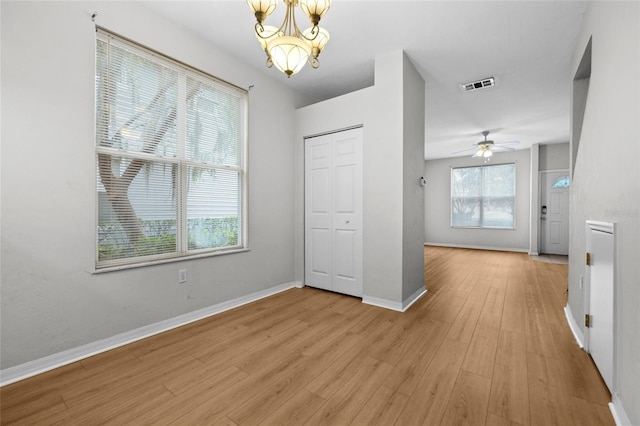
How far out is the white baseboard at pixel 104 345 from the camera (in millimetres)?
1765

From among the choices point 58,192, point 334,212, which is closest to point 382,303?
point 334,212

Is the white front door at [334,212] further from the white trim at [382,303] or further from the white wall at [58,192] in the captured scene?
the white wall at [58,192]

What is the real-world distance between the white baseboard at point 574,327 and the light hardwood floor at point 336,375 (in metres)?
0.07

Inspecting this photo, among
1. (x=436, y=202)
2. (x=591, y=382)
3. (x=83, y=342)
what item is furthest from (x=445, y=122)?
(x=83, y=342)

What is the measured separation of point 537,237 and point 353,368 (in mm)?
7372

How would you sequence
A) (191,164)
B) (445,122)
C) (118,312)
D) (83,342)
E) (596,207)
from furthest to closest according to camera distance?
(445,122)
(191,164)
(118,312)
(83,342)
(596,207)

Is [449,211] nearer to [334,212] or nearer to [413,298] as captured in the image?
[413,298]

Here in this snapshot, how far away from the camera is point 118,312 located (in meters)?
2.20

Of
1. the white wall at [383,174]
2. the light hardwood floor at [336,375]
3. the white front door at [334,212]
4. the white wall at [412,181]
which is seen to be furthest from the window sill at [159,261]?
the white wall at [412,181]

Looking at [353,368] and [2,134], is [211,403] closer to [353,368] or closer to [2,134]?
[353,368]

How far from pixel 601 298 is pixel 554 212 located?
673cm

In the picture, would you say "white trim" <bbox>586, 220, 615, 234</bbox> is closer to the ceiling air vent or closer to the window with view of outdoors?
the ceiling air vent

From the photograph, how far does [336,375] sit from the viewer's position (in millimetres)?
1825

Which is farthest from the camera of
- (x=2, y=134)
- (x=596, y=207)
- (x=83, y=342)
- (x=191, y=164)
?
(x=191, y=164)
